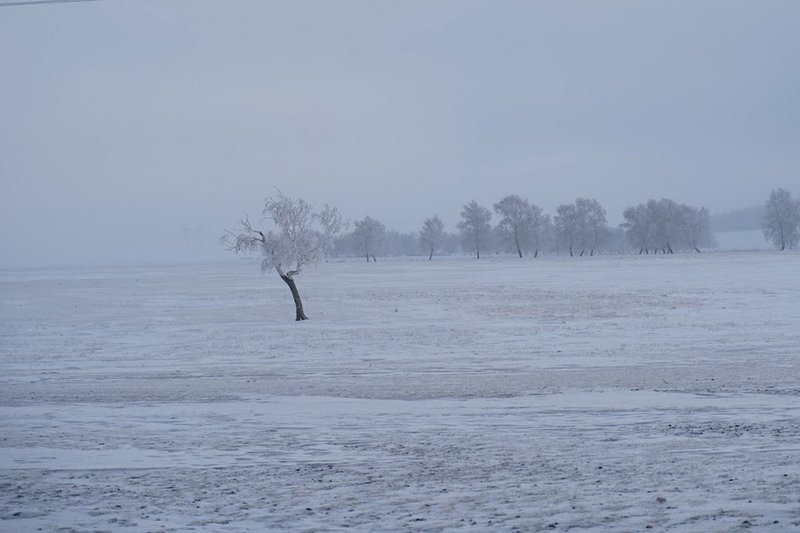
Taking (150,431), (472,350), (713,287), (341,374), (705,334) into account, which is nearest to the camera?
(150,431)

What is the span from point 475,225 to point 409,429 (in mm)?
181441

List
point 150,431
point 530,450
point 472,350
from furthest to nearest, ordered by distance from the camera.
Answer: point 472,350
point 150,431
point 530,450

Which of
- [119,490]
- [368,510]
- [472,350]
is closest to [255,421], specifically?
[119,490]

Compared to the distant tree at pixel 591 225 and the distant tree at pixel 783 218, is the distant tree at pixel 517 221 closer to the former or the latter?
the distant tree at pixel 591 225

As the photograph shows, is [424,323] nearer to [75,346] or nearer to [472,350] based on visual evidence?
[472,350]

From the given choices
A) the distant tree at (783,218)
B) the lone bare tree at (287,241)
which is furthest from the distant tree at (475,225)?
the lone bare tree at (287,241)

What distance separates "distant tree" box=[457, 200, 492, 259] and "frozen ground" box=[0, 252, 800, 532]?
6389 inches

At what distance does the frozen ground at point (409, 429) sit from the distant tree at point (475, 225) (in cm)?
16228

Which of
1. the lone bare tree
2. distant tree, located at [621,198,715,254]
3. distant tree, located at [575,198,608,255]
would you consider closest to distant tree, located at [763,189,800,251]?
distant tree, located at [621,198,715,254]

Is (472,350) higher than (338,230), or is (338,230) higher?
(338,230)

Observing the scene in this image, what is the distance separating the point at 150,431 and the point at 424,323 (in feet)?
71.0

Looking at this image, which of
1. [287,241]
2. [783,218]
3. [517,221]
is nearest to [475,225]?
[517,221]

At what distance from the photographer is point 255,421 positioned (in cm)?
1305

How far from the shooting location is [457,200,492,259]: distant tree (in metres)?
192
